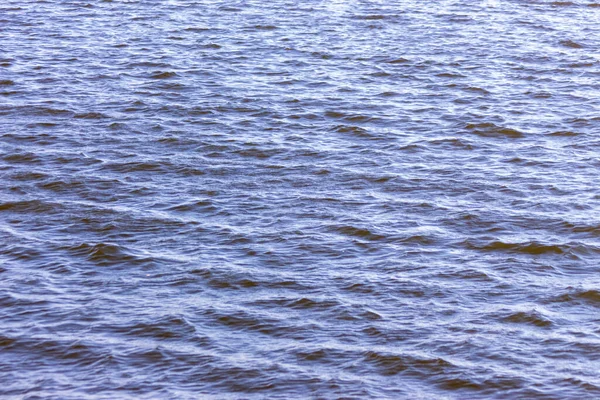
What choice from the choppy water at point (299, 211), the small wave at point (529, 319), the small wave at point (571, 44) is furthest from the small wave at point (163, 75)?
the small wave at point (529, 319)

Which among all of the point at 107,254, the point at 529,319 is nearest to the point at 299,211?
the point at 107,254

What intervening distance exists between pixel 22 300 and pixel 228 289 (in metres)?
2.30

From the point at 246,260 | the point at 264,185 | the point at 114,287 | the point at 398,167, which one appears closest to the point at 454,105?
the point at 398,167

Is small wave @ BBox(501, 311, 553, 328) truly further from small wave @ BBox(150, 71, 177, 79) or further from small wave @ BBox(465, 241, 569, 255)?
small wave @ BBox(150, 71, 177, 79)

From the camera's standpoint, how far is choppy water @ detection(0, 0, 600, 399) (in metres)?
9.88

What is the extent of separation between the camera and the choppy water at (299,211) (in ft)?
32.4

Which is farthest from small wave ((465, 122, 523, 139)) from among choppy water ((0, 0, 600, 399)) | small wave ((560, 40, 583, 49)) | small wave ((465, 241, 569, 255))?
small wave ((560, 40, 583, 49))

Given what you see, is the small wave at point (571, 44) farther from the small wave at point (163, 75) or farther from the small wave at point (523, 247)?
the small wave at point (523, 247)

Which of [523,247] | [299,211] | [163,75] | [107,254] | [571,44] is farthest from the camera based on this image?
[571,44]

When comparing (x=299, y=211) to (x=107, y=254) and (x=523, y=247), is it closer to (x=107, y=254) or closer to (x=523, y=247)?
(x=107, y=254)

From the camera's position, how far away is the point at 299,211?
13.4 metres

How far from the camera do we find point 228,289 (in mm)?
11328

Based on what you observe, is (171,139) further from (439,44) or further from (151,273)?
(439,44)

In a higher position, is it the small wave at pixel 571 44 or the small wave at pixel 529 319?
the small wave at pixel 571 44
